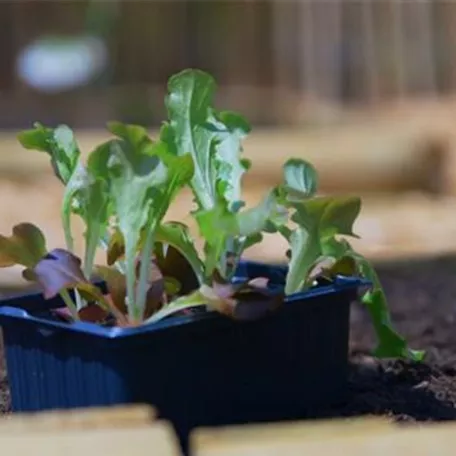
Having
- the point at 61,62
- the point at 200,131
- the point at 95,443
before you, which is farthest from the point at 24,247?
the point at 61,62

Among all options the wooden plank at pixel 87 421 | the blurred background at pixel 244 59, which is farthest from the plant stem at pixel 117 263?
the blurred background at pixel 244 59

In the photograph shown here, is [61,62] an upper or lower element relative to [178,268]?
upper

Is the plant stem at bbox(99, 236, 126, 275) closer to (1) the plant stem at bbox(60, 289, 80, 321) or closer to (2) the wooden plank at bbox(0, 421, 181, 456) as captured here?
(1) the plant stem at bbox(60, 289, 80, 321)

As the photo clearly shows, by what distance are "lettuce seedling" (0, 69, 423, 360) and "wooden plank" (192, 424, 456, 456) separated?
7.8 inches

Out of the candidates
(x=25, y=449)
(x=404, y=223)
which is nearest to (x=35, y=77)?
(x=404, y=223)

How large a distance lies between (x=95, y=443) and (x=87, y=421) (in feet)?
0.22

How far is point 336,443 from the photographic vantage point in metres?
0.94

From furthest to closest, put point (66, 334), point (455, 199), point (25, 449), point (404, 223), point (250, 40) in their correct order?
point (250, 40), point (455, 199), point (404, 223), point (66, 334), point (25, 449)

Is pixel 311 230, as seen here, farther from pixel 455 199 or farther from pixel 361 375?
pixel 455 199

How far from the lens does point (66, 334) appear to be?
115cm

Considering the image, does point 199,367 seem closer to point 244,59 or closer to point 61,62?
point 244,59

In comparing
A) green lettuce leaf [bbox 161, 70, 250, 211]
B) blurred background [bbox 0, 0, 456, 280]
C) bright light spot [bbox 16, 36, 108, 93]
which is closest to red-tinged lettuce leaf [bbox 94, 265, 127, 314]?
green lettuce leaf [bbox 161, 70, 250, 211]

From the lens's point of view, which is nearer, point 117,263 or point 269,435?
point 269,435

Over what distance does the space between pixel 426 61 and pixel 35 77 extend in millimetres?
2347
